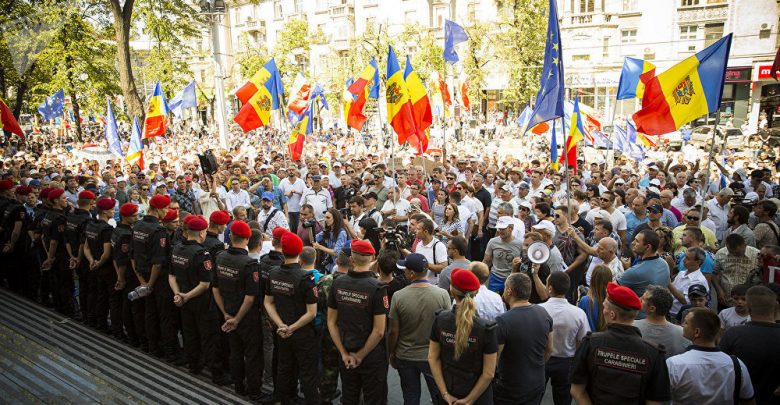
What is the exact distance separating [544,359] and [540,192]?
6.39 metres

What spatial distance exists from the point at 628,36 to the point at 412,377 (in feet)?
147

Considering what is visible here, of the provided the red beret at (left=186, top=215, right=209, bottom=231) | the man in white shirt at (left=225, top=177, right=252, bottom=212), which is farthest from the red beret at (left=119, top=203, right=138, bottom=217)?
the man in white shirt at (left=225, top=177, right=252, bottom=212)

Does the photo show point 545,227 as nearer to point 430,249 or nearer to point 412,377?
point 430,249

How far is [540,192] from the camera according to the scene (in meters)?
10.4

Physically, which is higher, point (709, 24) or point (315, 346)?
point (709, 24)

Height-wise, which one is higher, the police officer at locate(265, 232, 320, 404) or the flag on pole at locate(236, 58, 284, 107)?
the flag on pole at locate(236, 58, 284, 107)

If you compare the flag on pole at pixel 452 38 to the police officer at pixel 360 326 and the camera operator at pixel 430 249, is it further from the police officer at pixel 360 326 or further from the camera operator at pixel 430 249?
the police officer at pixel 360 326

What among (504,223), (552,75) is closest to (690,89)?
(552,75)

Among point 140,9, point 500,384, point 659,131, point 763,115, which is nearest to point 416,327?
point 500,384

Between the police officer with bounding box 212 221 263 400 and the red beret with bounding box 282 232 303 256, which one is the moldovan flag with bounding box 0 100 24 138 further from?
the red beret with bounding box 282 232 303 256

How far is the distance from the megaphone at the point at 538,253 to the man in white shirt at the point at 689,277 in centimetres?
146

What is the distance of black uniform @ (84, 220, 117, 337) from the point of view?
24.0ft

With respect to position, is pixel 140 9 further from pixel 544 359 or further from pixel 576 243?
pixel 544 359

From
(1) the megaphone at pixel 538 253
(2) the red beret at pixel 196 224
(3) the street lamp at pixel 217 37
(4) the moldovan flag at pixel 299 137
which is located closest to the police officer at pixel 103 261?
(2) the red beret at pixel 196 224
